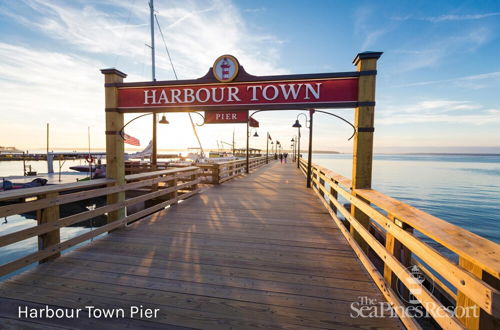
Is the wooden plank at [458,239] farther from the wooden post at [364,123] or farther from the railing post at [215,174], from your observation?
the railing post at [215,174]

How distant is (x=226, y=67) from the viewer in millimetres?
4098

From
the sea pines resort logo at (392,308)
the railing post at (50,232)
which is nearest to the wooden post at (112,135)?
the railing post at (50,232)

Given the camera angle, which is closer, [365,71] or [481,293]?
[481,293]

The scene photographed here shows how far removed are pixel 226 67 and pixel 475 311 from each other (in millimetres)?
4210

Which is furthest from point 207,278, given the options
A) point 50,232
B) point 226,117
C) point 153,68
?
point 153,68

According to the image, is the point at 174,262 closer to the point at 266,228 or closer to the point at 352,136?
the point at 266,228

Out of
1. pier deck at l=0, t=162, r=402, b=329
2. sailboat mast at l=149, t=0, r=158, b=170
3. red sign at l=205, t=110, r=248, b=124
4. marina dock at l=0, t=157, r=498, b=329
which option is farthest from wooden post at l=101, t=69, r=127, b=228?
sailboat mast at l=149, t=0, r=158, b=170

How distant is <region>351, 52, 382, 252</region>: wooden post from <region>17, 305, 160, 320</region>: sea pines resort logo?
323cm

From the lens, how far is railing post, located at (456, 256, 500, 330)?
4.33ft

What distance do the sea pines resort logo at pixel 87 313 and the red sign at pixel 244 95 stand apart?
3260mm

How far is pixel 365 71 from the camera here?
142 inches

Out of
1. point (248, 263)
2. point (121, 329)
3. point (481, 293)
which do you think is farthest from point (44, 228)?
point (481, 293)

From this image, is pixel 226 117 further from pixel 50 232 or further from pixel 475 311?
pixel 475 311

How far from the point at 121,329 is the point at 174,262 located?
122 centimetres
